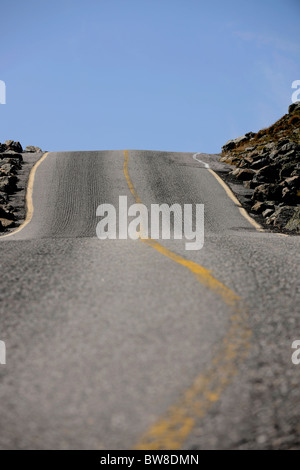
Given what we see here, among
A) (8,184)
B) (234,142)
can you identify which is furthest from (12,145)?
(234,142)

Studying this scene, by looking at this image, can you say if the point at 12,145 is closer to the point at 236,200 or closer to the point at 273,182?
the point at 236,200

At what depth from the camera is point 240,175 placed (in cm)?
1466

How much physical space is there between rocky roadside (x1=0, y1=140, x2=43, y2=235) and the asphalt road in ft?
16.9

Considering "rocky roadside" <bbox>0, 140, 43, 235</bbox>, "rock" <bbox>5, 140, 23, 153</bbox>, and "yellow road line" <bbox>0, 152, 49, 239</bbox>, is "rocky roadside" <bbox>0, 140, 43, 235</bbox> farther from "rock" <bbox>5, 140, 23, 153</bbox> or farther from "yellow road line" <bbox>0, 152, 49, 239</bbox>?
"yellow road line" <bbox>0, 152, 49, 239</bbox>

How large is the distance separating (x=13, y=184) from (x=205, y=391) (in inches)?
480

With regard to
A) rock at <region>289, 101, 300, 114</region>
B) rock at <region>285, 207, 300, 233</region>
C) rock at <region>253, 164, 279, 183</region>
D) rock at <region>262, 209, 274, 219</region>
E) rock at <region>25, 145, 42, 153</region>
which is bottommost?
rock at <region>285, 207, 300, 233</region>

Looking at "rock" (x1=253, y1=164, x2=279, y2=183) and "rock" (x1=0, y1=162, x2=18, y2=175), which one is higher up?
"rock" (x1=0, y1=162, x2=18, y2=175)

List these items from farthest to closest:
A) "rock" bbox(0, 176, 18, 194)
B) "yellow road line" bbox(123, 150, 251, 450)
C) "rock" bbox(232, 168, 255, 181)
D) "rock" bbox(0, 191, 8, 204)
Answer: "rock" bbox(232, 168, 255, 181)
"rock" bbox(0, 176, 18, 194)
"rock" bbox(0, 191, 8, 204)
"yellow road line" bbox(123, 150, 251, 450)

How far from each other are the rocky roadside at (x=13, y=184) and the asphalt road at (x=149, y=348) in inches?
203

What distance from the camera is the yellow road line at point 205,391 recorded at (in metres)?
1.74

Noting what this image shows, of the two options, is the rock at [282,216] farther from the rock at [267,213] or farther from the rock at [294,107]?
the rock at [294,107]

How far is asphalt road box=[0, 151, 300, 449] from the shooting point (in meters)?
1.82

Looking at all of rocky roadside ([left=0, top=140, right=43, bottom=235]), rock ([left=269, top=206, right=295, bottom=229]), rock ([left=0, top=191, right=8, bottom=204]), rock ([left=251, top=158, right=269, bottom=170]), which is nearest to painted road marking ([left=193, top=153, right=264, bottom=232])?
rock ([left=269, top=206, right=295, bottom=229])

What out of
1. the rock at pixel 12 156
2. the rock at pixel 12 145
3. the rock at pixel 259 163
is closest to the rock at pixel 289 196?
the rock at pixel 259 163
